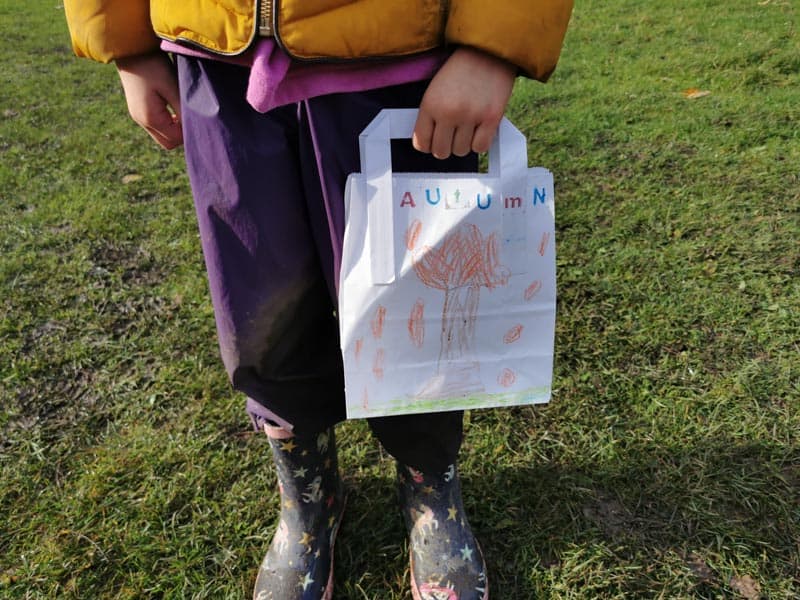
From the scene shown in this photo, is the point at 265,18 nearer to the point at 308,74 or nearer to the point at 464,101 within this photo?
the point at 308,74

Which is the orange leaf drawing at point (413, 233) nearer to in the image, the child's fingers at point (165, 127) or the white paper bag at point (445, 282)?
the white paper bag at point (445, 282)

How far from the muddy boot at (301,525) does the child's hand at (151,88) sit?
1.90 feet

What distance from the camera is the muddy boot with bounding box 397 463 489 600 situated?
1.26 metres

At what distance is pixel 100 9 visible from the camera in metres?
0.91

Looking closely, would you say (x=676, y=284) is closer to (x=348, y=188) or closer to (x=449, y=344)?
(x=449, y=344)

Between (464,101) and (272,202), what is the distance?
30 cm

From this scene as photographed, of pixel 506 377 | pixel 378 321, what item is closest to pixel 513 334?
pixel 506 377

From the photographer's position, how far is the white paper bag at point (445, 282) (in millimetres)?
894

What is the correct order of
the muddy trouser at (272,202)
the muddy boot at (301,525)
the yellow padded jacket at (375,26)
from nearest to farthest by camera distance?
the yellow padded jacket at (375,26) → the muddy trouser at (272,202) → the muddy boot at (301,525)

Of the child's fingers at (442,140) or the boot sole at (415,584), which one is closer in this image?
the child's fingers at (442,140)

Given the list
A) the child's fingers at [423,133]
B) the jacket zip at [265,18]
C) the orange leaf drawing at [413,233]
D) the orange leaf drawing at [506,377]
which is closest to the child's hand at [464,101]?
the child's fingers at [423,133]

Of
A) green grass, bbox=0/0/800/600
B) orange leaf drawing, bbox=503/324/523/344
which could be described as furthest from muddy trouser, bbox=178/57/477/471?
green grass, bbox=0/0/800/600

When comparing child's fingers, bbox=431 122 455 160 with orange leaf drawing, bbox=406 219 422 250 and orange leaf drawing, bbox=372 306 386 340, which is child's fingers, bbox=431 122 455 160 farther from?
orange leaf drawing, bbox=372 306 386 340

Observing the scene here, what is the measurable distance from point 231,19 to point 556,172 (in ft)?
6.70
